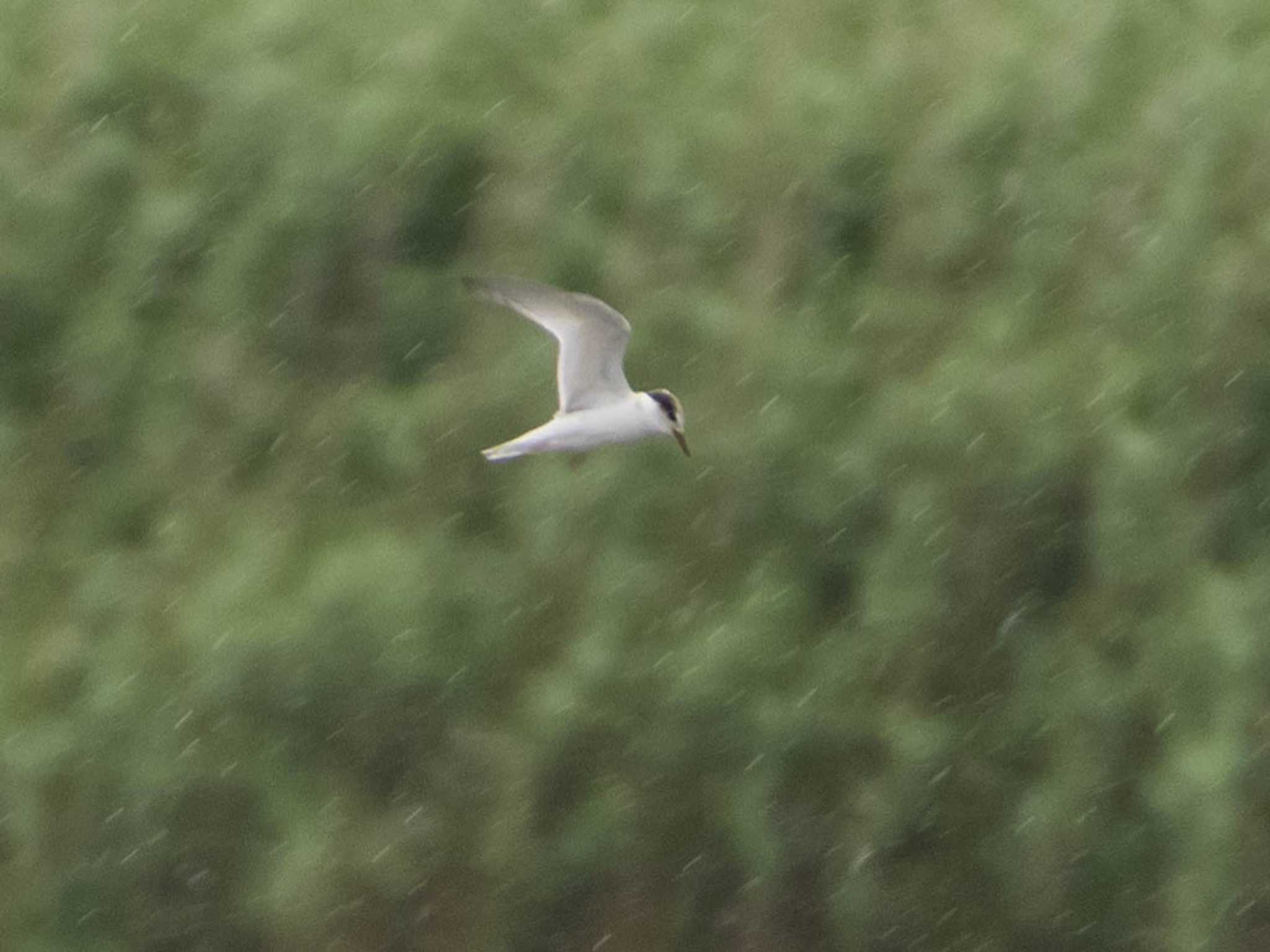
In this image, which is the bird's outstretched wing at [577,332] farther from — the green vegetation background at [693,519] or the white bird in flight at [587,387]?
the green vegetation background at [693,519]

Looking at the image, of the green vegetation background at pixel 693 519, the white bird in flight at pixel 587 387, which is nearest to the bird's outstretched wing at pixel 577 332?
the white bird in flight at pixel 587 387

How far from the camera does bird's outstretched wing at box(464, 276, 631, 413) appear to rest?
7.79 meters

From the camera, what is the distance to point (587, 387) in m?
8.02

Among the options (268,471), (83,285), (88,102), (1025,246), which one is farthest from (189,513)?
(1025,246)

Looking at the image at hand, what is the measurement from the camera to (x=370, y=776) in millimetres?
8992

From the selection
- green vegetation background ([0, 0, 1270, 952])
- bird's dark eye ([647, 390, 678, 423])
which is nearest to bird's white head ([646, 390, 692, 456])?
bird's dark eye ([647, 390, 678, 423])

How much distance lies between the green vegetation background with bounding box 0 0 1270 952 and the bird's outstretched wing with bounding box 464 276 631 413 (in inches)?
37.7

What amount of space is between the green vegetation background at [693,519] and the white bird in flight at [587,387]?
0.97 meters

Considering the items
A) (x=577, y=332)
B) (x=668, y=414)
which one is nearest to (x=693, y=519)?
(x=668, y=414)

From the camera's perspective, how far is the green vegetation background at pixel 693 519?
28.8 feet

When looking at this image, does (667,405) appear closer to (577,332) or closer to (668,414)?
(668,414)

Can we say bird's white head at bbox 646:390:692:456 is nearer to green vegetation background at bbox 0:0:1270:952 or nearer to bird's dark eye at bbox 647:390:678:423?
bird's dark eye at bbox 647:390:678:423

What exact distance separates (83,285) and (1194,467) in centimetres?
407

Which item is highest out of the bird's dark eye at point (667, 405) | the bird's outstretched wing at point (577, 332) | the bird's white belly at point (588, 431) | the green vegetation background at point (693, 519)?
the bird's outstretched wing at point (577, 332)
